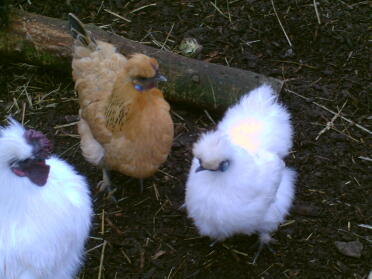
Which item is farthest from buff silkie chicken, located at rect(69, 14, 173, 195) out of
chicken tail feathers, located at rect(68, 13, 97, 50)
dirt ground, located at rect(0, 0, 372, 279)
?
dirt ground, located at rect(0, 0, 372, 279)

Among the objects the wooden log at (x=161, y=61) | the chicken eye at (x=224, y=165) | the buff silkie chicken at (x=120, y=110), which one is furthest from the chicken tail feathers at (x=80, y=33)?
the chicken eye at (x=224, y=165)

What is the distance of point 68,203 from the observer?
2.83 meters

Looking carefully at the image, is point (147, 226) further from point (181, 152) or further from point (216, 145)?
point (216, 145)

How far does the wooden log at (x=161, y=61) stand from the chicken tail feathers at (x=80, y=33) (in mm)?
691

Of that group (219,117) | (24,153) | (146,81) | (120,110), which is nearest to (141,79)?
(146,81)

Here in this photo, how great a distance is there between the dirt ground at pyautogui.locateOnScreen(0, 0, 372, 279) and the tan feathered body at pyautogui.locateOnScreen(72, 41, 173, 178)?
47 cm

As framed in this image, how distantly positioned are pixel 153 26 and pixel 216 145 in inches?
101

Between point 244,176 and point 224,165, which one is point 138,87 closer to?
point 224,165

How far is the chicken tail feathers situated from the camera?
3824mm

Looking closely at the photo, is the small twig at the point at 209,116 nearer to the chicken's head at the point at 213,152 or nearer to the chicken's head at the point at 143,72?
the chicken's head at the point at 143,72

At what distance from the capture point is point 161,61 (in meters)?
4.43

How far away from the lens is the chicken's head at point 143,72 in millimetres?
3371

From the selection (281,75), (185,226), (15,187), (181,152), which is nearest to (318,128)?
(281,75)

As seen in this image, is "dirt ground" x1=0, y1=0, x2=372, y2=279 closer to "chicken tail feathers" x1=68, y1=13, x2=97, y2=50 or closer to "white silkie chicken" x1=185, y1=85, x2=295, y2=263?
"white silkie chicken" x1=185, y1=85, x2=295, y2=263
